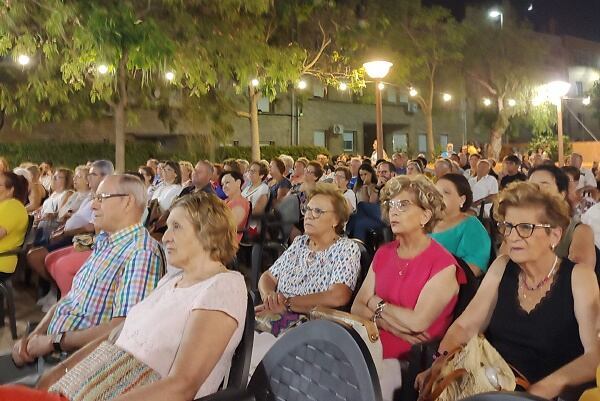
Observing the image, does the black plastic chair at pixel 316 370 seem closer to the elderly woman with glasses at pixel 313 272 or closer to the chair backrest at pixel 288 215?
the elderly woman with glasses at pixel 313 272

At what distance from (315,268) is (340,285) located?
0.28m

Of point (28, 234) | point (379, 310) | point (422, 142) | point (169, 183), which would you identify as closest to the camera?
point (379, 310)

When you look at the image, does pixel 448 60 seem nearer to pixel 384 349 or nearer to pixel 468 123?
pixel 468 123

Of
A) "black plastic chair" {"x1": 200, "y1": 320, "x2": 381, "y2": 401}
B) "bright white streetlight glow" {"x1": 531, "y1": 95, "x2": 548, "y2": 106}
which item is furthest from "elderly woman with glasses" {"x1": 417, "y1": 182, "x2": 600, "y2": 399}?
"bright white streetlight glow" {"x1": 531, "y1": 95, "x2": 548, "y2": 106}

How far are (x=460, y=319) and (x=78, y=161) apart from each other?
21.7m

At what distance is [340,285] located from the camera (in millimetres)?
3809

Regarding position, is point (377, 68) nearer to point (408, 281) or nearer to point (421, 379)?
point (408, 281)

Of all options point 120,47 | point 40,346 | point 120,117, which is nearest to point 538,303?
point 40,346

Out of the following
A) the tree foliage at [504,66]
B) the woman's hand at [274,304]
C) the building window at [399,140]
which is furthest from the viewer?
the building window at [399,140]

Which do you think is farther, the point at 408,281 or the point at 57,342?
the point at 408,281

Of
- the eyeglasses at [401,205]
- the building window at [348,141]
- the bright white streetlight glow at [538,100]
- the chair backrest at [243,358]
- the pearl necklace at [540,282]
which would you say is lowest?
the chair backrest at [243,358]

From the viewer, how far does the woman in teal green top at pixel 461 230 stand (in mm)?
4230

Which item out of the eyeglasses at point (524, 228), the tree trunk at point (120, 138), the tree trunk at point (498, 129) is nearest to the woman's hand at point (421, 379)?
the eyeglasses at point (524, 228)

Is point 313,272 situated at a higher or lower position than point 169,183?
lower
